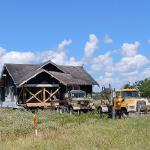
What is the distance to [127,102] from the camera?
118 feet

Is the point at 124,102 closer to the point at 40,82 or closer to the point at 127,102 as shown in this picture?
the point at 127,102

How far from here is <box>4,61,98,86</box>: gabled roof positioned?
152ft

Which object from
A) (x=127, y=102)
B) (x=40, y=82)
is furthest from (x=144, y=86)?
(x=127, y=102)

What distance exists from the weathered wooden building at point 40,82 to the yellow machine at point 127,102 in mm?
10529

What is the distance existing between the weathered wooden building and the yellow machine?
34.5 feet

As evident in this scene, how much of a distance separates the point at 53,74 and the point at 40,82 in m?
1.98

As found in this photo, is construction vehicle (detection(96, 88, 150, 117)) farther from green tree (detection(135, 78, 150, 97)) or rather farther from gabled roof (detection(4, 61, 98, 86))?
green tree (detection(135, 78, 150, 97))

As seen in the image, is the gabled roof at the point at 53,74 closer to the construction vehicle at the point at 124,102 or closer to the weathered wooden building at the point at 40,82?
the weathered wooden building at the point at 40,82

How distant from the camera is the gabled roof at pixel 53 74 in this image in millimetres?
46281

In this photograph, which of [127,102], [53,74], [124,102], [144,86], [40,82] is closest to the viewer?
[124,102]

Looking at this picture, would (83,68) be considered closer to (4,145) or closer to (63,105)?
(63,105)

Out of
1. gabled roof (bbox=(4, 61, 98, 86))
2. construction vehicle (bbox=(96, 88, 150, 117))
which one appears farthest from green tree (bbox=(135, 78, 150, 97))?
construction vehicle (bbox=(96, 88, 150, 117))

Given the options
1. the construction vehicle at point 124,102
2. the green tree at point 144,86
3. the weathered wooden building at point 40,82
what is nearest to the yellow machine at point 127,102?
the construction vehicle at point 124,102

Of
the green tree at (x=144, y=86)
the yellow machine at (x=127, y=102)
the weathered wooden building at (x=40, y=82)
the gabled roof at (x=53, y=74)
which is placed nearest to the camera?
the yellow machine at (x=127, y=102)
